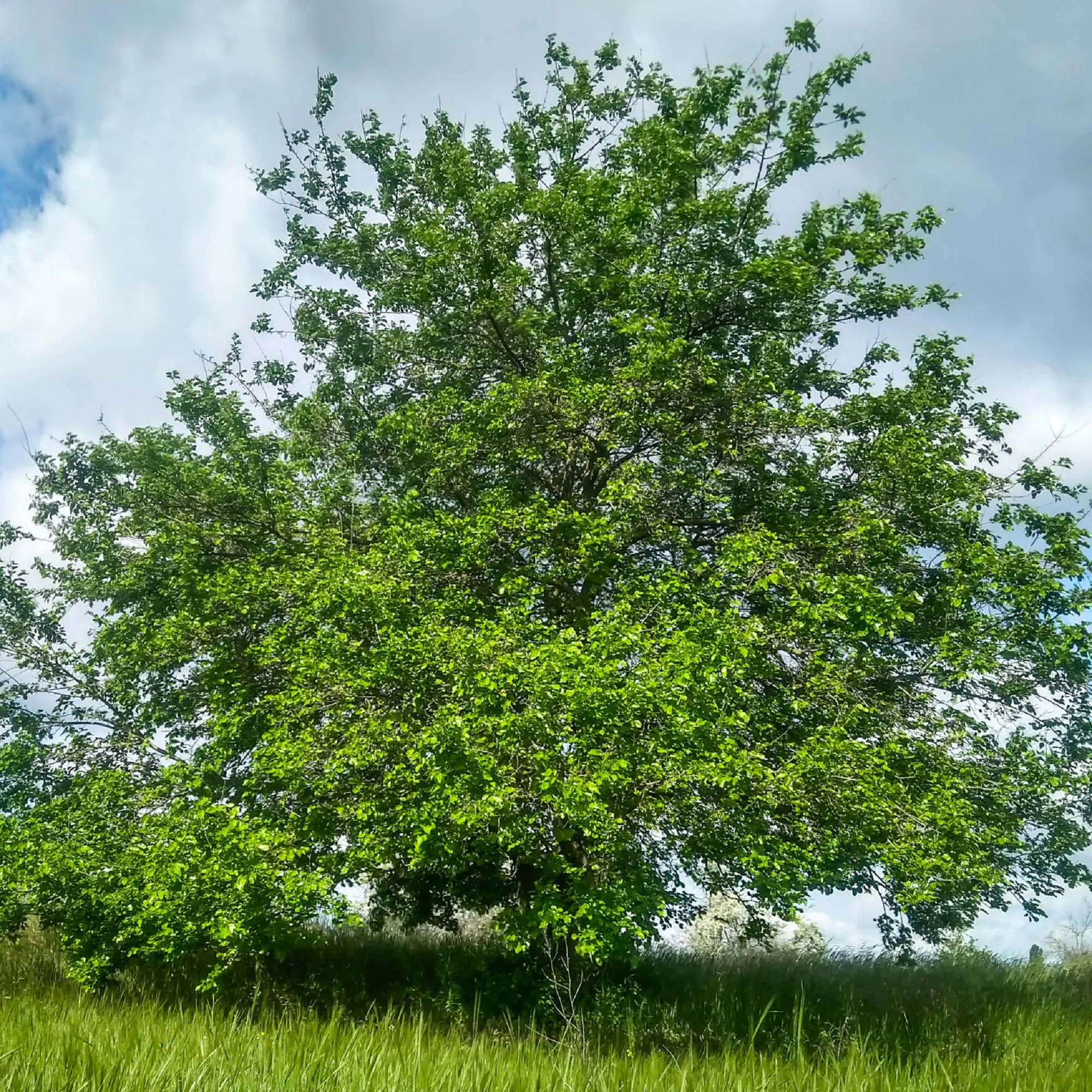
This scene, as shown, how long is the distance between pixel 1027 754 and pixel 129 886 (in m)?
11.2

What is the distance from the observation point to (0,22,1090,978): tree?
10.2m

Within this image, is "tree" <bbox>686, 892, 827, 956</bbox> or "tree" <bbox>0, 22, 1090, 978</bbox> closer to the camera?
"tree" <bbox>0, 22, 1090, 978</bbox>

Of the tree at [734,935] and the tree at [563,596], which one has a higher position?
the tree at [563,596]

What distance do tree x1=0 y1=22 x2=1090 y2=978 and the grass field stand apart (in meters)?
1.05

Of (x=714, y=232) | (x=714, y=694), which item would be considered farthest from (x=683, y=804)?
(x=714, y=232)

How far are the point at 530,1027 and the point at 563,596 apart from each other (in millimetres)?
7126

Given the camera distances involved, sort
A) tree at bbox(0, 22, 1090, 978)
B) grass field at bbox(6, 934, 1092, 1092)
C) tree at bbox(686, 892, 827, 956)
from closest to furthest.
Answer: grass field at bbox(6, 934, 1092, 1092)
tree at bbox(0, 22, 1090, 978)
tree at bbox(686, 892, 827, 956)

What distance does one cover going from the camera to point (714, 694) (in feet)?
34.9

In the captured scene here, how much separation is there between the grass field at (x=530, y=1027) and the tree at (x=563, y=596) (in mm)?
1045

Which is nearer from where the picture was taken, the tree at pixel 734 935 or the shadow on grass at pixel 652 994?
the shadow on grass at pixel 652 994

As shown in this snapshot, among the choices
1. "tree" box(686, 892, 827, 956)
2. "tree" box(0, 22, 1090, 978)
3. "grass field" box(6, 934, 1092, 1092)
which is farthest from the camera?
"tree" box(686, 892, 827, 956)

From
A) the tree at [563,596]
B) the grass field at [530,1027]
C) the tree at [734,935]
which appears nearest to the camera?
the grass field at [530,1027]

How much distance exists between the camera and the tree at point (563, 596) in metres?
10.2

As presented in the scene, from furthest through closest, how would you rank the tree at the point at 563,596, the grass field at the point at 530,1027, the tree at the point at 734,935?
1. the tree at the point at 734,935
2. the tree at the point at 563,596
3. the grass field at the point at 530,1027
